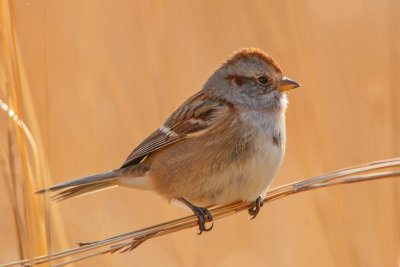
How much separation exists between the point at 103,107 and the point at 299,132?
4.99 feet

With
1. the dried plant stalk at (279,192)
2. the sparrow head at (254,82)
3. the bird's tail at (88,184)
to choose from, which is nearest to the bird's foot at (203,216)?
the dried plant stalk at (279,192)

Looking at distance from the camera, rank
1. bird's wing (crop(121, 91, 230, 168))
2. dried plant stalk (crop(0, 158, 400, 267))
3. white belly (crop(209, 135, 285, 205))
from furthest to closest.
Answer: bird's wing (crop(121, 91, 230, 168)) < white belly (crop(209, 135, 285, 205)) < dried plant stalk (crop(0, 158, 400, 267))

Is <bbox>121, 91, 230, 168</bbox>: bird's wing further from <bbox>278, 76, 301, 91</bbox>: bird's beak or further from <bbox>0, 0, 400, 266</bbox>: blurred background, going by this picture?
<bbox>278, 76, 301, 91</bbox>: bird's beak

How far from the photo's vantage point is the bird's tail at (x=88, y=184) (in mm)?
2820

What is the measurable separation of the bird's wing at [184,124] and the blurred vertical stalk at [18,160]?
1.07 metres

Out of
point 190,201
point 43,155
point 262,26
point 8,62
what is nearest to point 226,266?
point 190,201

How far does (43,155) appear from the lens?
2.11 metres

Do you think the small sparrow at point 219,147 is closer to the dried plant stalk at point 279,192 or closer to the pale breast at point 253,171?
the pale breast at point 253,171

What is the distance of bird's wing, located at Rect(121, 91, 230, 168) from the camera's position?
117 inches

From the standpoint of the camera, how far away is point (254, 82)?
3.10 metres

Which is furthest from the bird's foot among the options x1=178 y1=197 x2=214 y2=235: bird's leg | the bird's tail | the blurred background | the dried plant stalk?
the bird's tail

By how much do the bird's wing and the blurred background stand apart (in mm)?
122

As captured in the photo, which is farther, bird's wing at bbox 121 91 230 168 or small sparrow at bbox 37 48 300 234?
bird's wing at bbox 121 91 230 168

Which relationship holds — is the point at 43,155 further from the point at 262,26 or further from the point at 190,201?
the point at 262,26
